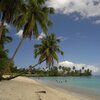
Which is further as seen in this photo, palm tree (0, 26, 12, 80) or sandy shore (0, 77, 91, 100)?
palm tree (0, 26, 12, 80)

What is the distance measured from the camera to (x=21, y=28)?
24.7 meters

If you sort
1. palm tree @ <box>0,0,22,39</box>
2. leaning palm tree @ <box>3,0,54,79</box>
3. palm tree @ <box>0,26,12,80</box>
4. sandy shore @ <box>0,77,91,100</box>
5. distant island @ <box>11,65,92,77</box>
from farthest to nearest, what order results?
distant island @ <box>11,65,92,77</box> → palm tree @ <box>0,26,12,80</box> → leaning palm tree @ <box>3,0,54,79</box> → palm tree @ <box>0,0,22,39</box> → sandy shore @ <box>0,77,91,100</box>

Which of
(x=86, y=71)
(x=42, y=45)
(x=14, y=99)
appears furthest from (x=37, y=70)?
(x=14, y=99)

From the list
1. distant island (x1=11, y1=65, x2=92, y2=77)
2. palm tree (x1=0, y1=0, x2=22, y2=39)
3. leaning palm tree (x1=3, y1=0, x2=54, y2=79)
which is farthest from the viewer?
distant island (x1=11, y1=65, x2=92, y2=77)

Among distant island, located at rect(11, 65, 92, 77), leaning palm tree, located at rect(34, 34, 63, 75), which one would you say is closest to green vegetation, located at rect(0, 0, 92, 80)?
leaning palm tree, located at rect(34, 34, 63, 75)

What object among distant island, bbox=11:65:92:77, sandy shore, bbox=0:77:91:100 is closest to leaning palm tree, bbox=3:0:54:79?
sandy shore, bbox=0:77:91:100

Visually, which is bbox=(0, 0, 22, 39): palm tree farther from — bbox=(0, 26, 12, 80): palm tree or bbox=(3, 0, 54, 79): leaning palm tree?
bbox=(0, 26, 12, 80): palm tree

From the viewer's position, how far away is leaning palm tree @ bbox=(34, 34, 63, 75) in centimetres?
3500

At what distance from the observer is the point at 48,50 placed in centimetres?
3559

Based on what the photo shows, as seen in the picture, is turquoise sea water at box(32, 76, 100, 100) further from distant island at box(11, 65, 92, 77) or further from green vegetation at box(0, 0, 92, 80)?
distant island at box(11, 65, 92, 77)

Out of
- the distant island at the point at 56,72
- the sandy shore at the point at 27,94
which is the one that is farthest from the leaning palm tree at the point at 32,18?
the distant island at the point at 56,72

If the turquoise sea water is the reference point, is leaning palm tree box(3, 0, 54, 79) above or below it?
above

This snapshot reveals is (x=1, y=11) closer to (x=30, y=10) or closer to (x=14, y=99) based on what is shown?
(x=30, y=10)

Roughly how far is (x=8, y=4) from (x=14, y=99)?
10789 millimetres
